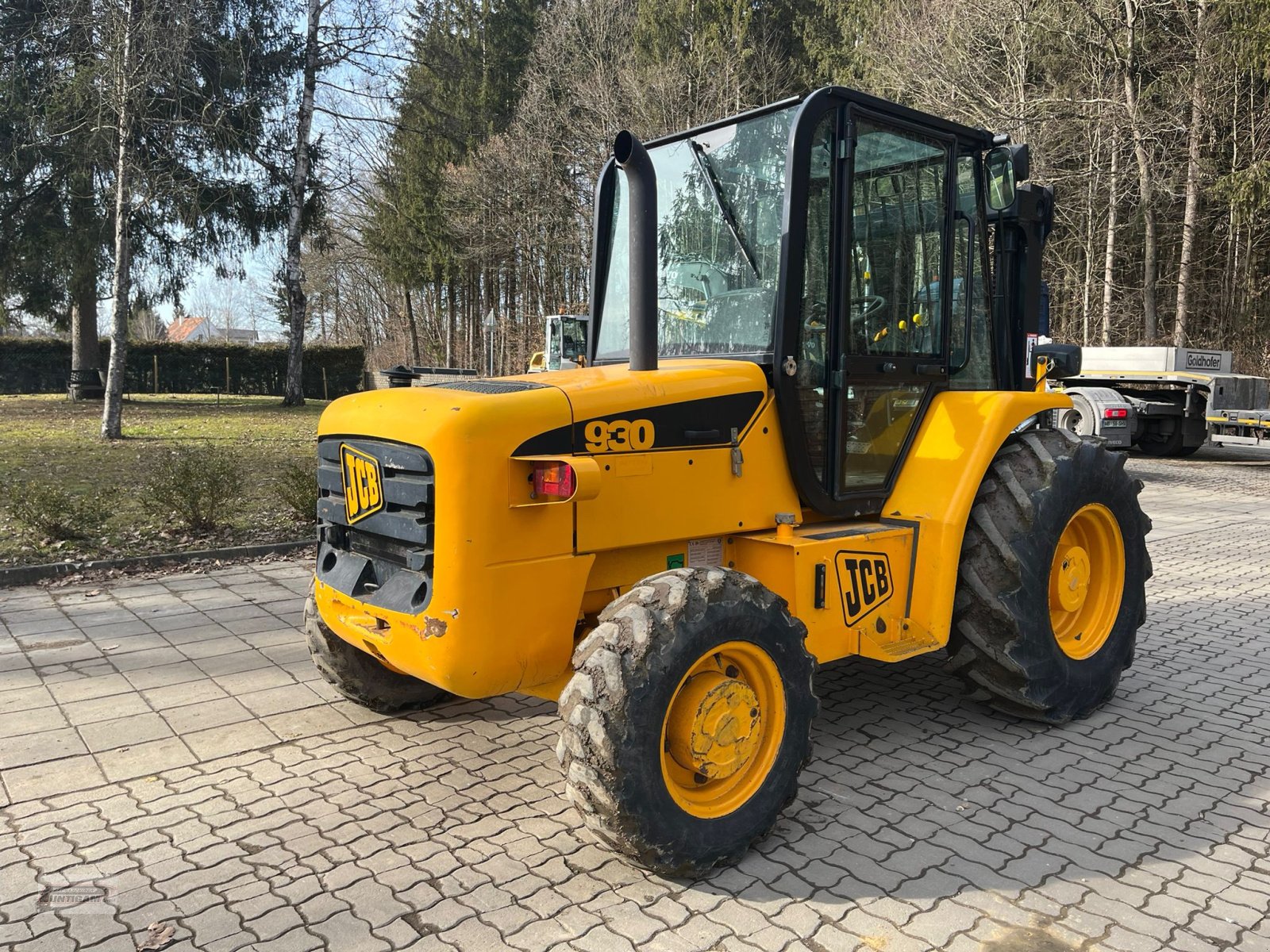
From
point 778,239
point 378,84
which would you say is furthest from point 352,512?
point 378,84

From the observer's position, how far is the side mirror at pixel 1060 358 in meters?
5.18

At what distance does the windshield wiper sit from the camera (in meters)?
3.78

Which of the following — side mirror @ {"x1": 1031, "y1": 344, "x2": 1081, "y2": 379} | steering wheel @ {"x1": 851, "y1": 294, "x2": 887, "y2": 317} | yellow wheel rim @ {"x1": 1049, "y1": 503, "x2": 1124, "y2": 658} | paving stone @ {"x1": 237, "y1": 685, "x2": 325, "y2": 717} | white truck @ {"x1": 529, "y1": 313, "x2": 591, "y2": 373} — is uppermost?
white truck @ {"x1": 529, "y1": 313, "x2": 591, "y2": 373}

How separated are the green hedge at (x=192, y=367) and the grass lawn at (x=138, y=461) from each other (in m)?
5.00

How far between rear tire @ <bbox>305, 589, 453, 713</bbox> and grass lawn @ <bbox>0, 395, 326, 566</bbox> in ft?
14.3

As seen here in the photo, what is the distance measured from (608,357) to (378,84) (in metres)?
17.3

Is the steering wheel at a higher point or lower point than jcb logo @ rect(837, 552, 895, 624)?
higher

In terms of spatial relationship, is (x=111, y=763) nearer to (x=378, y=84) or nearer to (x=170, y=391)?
(x=378, y=84)

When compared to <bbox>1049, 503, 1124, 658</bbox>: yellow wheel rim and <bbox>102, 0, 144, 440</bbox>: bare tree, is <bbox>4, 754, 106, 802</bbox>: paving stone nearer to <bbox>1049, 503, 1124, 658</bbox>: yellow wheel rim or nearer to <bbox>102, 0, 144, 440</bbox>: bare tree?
<bbox>1049, 503, 1124, 658</bbox>: yellow wheel rim

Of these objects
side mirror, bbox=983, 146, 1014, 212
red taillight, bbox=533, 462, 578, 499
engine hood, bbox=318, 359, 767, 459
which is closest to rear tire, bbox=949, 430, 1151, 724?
side mirror, bbox=983, 146, 1014, 212

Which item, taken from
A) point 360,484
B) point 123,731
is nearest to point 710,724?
point 360,484

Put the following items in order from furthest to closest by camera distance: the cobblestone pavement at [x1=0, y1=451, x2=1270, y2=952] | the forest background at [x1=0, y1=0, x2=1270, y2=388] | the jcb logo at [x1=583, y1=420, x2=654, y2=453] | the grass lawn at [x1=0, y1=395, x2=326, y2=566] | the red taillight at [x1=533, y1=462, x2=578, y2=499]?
the forest background at [x1=0, y1=0, x2=1270, y2=388]
the grass lawn at [x1=0, y1=395, x2=326, y2=566]
the jcb logo at [x1=583, y1=420, x2=654, y2=453]
the red taillight at [x1=533, y1=462, x2=578, y2=499]
the cobblestone pavement at [x1=0, y1=451, x2=1270, y2=952]

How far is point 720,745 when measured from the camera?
3.13 meters

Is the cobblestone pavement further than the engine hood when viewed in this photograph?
No
